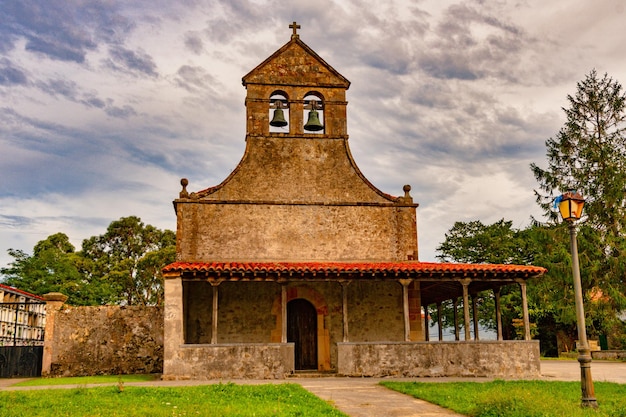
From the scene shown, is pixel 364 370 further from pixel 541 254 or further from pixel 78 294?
pixel 78 294

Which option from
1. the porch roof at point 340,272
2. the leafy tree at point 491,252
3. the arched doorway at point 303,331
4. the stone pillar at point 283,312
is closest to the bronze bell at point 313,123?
the porch roof at point 340,272

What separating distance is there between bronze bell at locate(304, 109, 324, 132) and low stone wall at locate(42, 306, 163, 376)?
27.1 feet

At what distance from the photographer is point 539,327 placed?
113 feet

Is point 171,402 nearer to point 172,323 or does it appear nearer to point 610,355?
point 172,323

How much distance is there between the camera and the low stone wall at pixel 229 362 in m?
15.3

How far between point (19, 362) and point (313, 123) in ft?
41.5

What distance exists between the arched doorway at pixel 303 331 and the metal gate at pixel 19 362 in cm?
849

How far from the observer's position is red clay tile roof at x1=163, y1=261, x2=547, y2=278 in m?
15.8

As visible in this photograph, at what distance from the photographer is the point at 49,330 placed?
A: 1855 cm

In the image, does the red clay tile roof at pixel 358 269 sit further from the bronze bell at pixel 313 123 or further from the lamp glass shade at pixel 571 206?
the lamp glass shade at pixel 571 206

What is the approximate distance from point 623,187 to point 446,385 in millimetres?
21467

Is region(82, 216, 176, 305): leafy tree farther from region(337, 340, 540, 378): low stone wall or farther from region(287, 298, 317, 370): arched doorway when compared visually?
region(337, 340, 540, 378): low stone wall

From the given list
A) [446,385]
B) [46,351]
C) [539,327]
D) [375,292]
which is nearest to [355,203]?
[375,292]

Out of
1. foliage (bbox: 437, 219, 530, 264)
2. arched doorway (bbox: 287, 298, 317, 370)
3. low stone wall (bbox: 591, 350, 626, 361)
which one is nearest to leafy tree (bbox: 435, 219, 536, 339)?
foliage (bbox: 437, 219, 530, 264)
